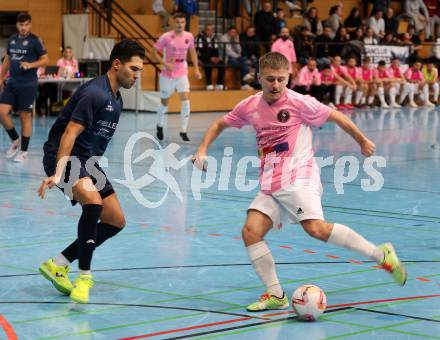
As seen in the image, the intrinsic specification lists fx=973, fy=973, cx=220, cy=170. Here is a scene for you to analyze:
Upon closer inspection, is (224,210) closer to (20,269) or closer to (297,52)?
(20,269)

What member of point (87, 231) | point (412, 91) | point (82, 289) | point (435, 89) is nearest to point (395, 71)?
point (412, 91)

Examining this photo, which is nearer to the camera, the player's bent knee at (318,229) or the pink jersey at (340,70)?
the player's bent knee at (318,229)

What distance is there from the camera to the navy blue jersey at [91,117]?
6.81 m

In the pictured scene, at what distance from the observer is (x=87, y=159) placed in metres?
7.10

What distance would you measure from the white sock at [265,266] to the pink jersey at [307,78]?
18.5 m

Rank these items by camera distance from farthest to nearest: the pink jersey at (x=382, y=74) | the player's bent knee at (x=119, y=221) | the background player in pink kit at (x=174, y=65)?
the pink jersey at (x=382, y=74)
the background player in pink kit at (x=174, y=65)
the player's bent knee at (x=119, y=221)

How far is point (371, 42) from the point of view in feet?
99.0

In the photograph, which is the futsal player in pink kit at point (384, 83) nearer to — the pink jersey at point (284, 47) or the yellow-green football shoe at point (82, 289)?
the pink jersey at point (284, 47)

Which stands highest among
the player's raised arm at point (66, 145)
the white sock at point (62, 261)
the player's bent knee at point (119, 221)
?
the player's raised arm at point (66, 145)

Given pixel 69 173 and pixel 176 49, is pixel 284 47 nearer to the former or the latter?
pixel 176 49

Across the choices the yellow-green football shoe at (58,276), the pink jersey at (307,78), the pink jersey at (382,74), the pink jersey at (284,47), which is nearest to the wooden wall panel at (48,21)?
the pink jersey at (284,47)

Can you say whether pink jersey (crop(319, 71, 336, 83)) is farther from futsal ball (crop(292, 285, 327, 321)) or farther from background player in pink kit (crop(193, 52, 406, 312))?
futsal ball (crop(292, 285, 327, 321))

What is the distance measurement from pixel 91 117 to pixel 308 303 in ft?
6.56

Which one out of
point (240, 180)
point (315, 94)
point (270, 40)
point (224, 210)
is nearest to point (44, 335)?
point (224, 210)
